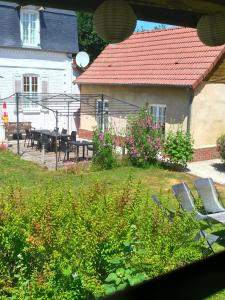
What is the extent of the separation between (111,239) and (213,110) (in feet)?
39.1

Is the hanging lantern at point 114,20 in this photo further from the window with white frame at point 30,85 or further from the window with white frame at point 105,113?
the window with white frame at point 30,85

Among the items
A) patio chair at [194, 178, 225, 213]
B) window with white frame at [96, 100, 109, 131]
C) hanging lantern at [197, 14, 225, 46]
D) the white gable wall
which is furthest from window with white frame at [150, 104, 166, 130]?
hanging lantern at [197, 14, 225, 46]

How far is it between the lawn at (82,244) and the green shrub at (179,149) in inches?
327

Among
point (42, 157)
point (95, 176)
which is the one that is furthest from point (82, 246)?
point (42, 157)

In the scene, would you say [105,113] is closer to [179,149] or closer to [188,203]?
[179,149]

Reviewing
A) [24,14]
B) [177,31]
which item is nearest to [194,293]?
[177,31]

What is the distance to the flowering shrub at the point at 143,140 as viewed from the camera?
12.7 meters

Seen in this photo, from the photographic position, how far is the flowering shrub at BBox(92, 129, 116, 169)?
1260 centimetres

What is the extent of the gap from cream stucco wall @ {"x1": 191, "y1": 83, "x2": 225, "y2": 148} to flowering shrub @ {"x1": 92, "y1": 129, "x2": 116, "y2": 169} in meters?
3.12

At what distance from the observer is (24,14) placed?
20.8 m

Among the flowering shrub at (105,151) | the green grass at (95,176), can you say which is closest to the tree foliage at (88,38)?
the green grass at (95,176)

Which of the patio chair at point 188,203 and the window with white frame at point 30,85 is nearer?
the patio chair at point 188,203

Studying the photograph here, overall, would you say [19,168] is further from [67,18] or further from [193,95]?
[67,18]

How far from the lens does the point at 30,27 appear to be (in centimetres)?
2106
